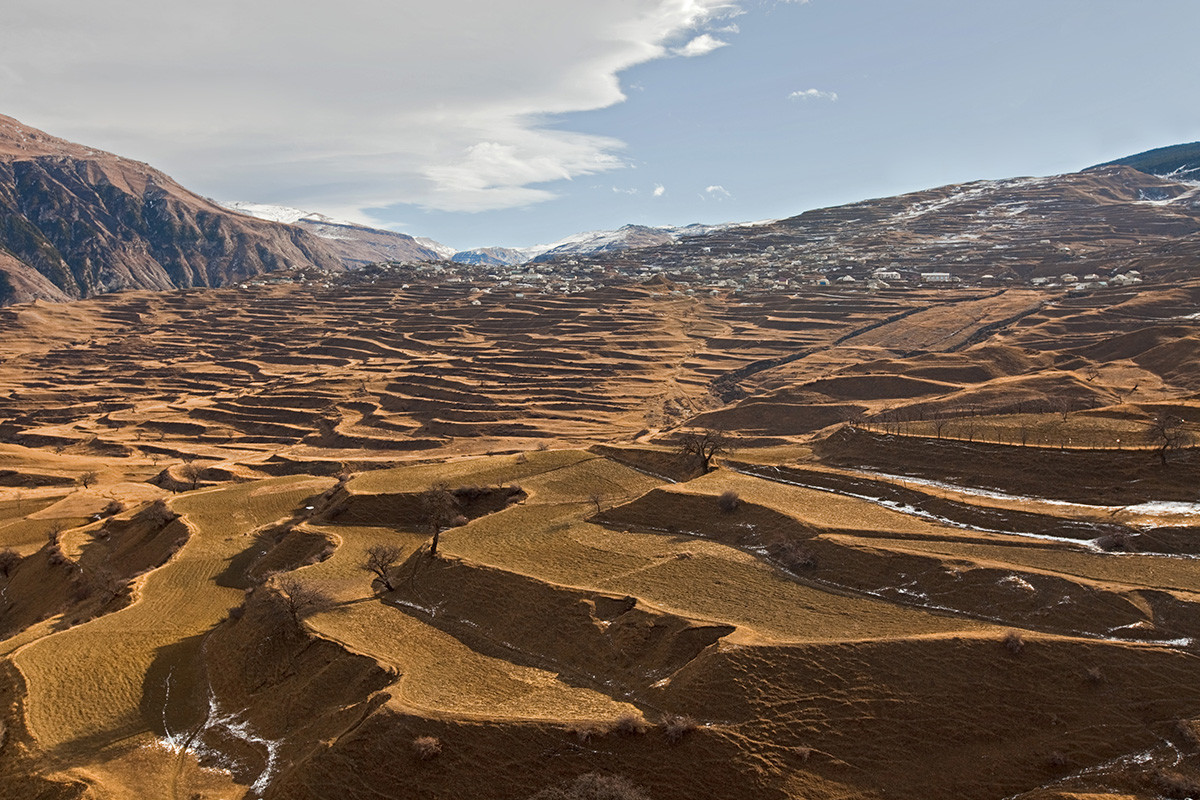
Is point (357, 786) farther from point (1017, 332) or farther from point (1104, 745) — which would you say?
point (1017, 332)

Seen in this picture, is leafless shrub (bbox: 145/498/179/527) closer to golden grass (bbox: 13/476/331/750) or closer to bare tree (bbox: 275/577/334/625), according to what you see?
golden grass (bbox: 13/476/331/750)

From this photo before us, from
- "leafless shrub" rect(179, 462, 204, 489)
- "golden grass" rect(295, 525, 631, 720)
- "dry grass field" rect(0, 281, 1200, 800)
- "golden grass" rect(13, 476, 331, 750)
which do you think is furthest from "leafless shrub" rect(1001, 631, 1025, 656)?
"leafless shrub" rect(179, 462, 204, 489)

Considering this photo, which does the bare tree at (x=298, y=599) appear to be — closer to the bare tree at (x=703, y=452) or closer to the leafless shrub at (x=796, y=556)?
the leafless shrub at (x=796, y=556)

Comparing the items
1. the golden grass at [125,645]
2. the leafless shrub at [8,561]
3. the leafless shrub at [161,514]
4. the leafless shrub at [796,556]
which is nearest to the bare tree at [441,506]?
the golden grass at [125,645]

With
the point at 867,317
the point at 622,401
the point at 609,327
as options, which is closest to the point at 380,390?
the point at 622,401

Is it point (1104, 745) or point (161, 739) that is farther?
point (161, 739)

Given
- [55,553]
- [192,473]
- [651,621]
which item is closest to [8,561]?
[55,553]

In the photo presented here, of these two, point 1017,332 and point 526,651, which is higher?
point 1017,332

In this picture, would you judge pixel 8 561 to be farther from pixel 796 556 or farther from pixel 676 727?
pixel 796 556
